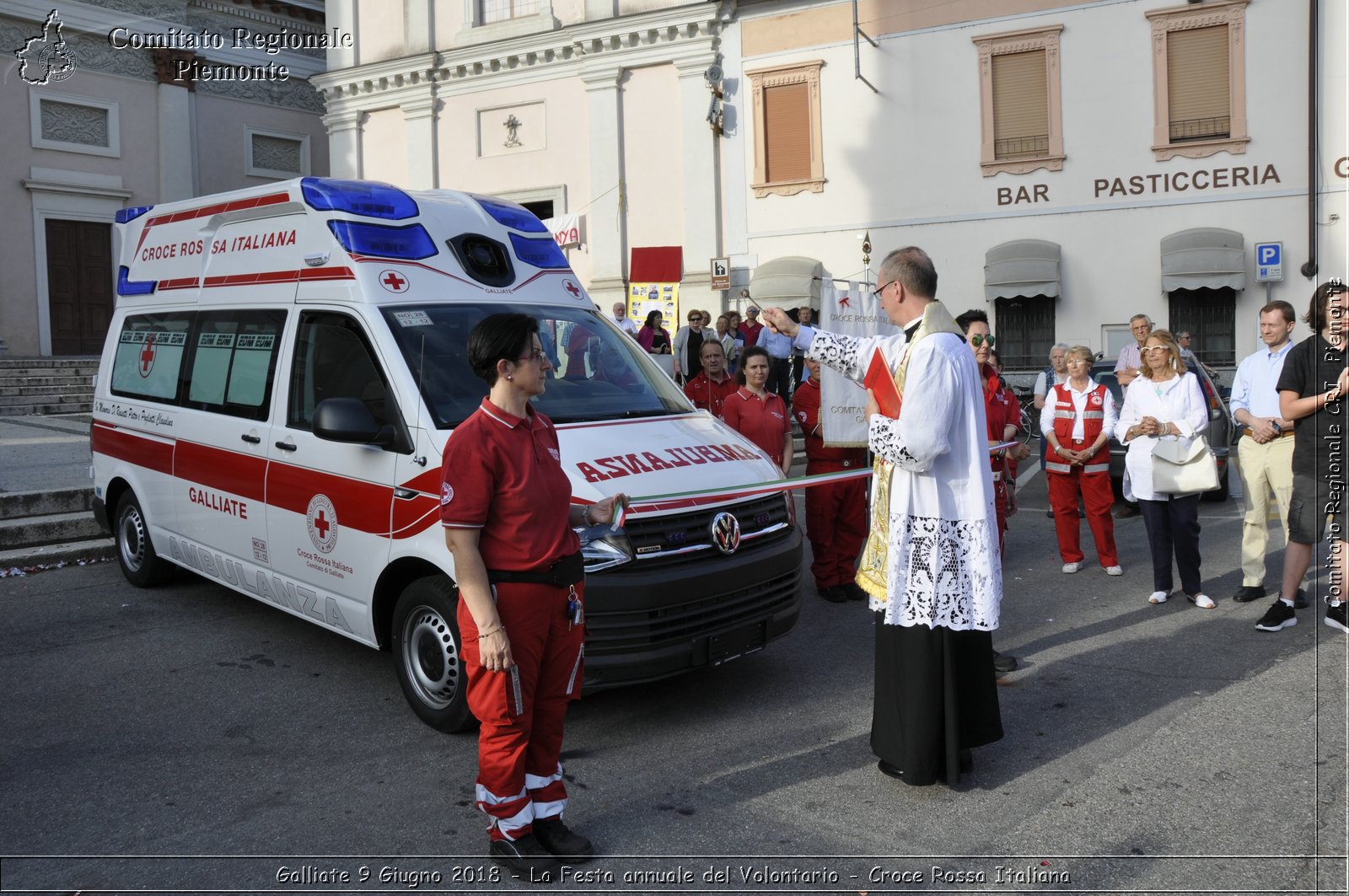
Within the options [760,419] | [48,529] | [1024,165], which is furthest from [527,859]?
[1024,165]

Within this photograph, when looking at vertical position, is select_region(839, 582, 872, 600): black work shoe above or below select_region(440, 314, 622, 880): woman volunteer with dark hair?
below

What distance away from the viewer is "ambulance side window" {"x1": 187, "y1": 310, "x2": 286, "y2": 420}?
619 centimetres

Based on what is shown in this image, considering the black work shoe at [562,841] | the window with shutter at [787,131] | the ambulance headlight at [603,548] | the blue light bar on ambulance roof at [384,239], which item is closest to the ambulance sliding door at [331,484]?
the blue light bar on ambulance roof at [384,239]

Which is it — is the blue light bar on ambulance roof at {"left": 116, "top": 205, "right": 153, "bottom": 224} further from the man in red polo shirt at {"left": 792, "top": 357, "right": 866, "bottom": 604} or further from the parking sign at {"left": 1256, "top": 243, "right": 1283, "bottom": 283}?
the parking sign at {"left": 1256, "top": 243, "right": 1283, "bottom": 283}

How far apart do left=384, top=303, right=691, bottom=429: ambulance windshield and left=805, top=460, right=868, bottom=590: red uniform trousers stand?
1.87 meters

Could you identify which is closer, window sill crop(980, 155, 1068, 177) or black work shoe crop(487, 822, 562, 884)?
black work shoe crop(487, 822, 562, 884)

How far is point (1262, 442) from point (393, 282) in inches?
222

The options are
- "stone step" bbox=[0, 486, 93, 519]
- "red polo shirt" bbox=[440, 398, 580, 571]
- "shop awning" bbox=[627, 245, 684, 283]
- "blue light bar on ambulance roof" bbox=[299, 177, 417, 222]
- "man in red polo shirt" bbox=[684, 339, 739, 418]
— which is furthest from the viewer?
"shop awning" bbox=[627, 245, 684, 283]

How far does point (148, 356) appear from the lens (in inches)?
299

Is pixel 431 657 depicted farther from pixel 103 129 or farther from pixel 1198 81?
pixel 103 129

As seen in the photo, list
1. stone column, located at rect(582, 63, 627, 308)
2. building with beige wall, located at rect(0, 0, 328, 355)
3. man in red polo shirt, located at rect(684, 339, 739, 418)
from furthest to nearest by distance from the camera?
1. stone column, located at rect(582, 63, 627, 308)
2. building with beige wall, located at rect(0, 0, 328, 355)
3. man in red polo shirt, located at rect(684, 339, 739, 418)

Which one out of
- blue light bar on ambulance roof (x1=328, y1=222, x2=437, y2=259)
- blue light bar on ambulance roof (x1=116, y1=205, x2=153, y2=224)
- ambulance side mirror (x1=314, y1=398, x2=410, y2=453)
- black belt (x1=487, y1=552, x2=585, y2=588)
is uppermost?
blue light bar on ambulance roof (x1=116, y1=205, x2=153, y2=224)

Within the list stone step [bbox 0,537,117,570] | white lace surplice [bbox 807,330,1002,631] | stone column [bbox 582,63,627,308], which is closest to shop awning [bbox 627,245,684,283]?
stone column [bbox 582,63,627,308]

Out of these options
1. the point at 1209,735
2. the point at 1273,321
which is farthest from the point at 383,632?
the point at 1273,321
